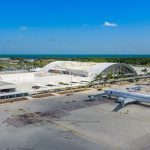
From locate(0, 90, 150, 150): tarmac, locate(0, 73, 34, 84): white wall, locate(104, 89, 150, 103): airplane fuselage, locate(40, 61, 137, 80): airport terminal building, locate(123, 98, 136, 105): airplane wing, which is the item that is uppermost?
locate(40, 61, 137, 80): airport terminal building

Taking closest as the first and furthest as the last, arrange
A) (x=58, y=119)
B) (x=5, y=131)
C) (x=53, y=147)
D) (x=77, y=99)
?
(x=53, y=147)
(x=5, y=131)
(x=58, y=119)
(x=77, y=99)

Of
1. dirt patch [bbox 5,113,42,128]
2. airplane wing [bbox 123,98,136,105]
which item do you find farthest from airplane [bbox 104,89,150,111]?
dirt patch [bbox 5,113,42,128]

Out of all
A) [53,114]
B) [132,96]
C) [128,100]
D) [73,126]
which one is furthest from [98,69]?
[73,126]

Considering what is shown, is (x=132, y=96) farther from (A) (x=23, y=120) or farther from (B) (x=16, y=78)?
(B) (x=16, y=78)

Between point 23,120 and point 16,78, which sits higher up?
point 16,78

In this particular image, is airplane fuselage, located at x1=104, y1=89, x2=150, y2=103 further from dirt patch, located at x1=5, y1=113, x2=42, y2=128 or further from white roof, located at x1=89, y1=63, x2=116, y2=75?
white roof, located at x1=89, y1=63, x2=116, y2=75

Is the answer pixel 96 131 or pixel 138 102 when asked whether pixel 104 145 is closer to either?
pixel 96 131

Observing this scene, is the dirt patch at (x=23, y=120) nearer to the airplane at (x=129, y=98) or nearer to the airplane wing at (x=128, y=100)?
the airplane at (x=129, y=98)

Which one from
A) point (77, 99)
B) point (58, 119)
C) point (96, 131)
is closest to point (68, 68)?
point (77, 99)
